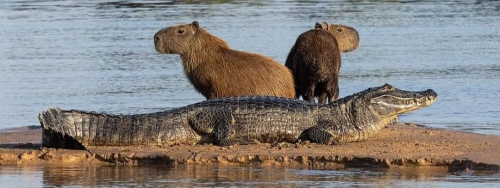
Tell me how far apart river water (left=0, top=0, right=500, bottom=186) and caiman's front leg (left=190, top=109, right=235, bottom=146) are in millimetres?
1447

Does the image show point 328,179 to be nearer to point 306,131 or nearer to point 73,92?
point 306,131

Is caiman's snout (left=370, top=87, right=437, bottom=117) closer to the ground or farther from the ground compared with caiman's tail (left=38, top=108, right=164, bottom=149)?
farther from the ground

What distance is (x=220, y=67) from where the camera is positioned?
46.5 ft

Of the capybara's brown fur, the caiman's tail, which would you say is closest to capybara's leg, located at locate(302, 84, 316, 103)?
the capybara's brown fur

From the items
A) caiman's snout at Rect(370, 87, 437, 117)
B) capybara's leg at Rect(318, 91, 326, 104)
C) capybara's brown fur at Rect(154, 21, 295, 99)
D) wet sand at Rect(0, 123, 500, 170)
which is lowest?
wet sand at Rect(0, 123, 500, 170)

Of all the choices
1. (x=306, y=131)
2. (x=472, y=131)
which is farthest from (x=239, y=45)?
(x=306, y=131)

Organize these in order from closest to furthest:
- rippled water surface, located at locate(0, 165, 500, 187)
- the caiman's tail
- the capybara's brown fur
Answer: rippled water surface, located at locate(0, 165, 500, 187), the caiman's tail, the capybara's brown fur

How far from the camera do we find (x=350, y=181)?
10141mm

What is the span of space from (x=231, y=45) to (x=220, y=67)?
30.8 ft

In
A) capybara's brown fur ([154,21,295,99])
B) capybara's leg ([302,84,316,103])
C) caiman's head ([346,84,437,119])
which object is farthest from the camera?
capybara's leg ([302,84,316,103])

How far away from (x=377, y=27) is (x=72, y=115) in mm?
16660

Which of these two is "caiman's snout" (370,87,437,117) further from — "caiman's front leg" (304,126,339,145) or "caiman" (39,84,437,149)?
"caiman's front leg" (304,126,339,145)

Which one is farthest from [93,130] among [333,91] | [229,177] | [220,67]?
[333,91]

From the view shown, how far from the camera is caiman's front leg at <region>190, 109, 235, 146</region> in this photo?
11.8 metres
